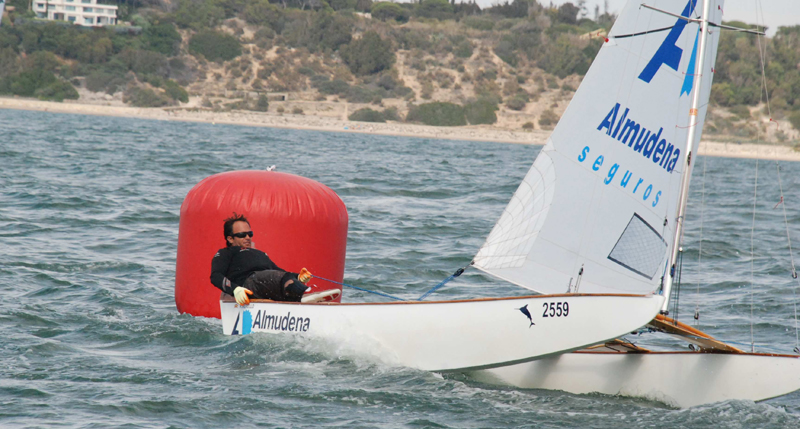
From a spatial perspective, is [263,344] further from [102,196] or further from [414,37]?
[414,37]

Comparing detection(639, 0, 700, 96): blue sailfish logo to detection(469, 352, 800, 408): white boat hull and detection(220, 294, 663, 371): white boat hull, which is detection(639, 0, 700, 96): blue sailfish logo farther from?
detection(469, 352, 800, 408): white boat hull

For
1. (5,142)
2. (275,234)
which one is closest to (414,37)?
(5,142)

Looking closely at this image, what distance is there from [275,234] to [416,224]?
272 inches

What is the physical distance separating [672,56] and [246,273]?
127 inches

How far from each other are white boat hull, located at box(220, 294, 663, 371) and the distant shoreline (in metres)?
49.2

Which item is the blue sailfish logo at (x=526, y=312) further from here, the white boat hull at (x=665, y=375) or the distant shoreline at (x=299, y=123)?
the distant shoreline at (x=299, y=123)

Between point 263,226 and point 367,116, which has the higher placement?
point 263,226

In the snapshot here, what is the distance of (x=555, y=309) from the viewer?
16.8ft

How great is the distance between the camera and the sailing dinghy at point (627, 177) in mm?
5695

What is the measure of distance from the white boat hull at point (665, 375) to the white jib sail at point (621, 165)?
504 mm

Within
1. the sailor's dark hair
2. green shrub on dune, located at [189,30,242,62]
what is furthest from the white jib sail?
green shrub on dune, located at [189,30,242,62]

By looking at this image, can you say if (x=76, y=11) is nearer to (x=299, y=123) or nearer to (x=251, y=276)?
(x=299, y=123)

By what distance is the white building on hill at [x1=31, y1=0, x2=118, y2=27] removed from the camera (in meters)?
78.4

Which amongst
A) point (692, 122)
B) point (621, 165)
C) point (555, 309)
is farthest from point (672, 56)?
point (555, 309)
